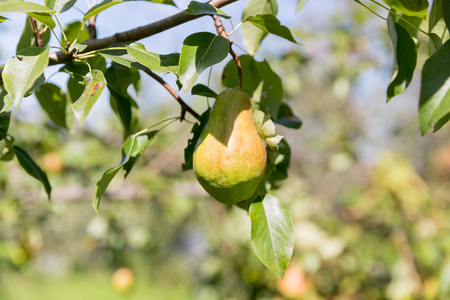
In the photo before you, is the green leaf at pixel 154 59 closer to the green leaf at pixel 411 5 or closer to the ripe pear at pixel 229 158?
the ripe pear at pixel 229 158

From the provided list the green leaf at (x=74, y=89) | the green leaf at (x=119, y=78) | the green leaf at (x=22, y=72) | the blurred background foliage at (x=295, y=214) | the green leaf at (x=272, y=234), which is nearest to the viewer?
the green leaf at (x=22, y=72)

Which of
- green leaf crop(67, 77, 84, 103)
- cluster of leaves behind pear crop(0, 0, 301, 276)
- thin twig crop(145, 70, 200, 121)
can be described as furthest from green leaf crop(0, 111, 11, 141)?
thin twig crop(145, 70, 200, 121)

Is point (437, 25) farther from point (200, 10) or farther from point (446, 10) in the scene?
point (200, 10)

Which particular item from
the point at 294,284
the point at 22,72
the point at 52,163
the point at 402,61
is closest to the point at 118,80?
the point at 22,72

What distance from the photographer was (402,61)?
1.71 ft

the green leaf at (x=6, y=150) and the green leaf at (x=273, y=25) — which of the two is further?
the green leaf at (x=6, y=150)

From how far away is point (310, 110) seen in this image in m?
6.76

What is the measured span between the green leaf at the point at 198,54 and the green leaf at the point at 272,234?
195mm

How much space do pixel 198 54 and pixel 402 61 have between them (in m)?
0.23

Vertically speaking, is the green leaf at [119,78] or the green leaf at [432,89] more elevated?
the green leaf at [432,89]

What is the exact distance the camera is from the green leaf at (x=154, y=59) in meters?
0.50

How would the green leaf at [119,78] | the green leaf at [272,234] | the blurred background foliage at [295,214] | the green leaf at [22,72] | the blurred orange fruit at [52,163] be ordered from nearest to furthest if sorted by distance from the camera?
the green leaf at [22,72] < the green leaf at [272,234] < the green leaf at [119,78] < the blurred background foliage at [295,214] < the blurred orange fruit at [52,163]

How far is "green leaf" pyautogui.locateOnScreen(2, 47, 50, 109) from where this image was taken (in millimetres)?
429

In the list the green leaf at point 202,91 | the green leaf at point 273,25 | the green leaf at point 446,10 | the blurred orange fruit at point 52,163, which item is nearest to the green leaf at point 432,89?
the green leaf at point 446,10
